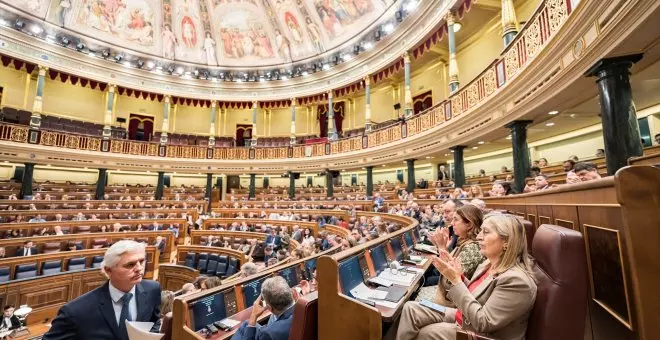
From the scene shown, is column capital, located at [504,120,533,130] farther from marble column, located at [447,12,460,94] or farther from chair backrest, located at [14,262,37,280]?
chair backrest, located at [14,262,37,280]

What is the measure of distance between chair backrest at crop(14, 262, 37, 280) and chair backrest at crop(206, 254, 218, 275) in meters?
3.30

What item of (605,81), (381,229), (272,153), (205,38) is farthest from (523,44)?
(205,38)

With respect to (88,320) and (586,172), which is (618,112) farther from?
(88,320)

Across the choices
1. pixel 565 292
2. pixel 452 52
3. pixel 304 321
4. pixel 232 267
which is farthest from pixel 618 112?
pixel 232 267

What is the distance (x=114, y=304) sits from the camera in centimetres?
171

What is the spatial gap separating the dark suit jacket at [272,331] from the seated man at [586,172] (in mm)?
3225

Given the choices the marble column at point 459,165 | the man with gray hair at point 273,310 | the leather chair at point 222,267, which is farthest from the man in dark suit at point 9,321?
the marble column at point 459,165

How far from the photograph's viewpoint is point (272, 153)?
1720 centimetres

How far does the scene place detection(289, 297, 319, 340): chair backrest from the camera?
→ 1.60m

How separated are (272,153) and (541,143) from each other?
12.9 m

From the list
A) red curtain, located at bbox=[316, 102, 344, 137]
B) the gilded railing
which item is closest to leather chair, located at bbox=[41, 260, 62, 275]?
the gilded railing

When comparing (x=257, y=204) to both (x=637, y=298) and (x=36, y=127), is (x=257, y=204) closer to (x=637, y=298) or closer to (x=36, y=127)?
(x=36, y=127)

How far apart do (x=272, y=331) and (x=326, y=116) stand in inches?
744

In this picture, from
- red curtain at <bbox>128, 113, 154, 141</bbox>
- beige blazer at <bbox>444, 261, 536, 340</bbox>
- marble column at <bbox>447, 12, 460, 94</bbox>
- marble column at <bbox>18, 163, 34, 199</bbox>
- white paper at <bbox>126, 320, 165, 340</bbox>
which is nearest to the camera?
beige blazer at <bbox>444, 261, 536, 340</bbox>
